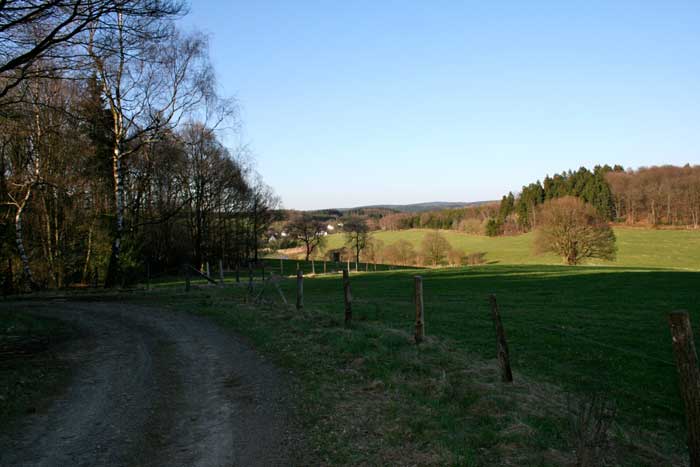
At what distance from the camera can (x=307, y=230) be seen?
79188mm

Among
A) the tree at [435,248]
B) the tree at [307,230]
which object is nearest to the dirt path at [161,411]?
the tree at [307,230]

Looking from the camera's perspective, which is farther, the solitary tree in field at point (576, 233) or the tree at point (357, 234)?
the tree at point (357, 234)

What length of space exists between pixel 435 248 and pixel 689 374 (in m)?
75.2

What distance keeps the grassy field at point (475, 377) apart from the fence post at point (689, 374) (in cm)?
82

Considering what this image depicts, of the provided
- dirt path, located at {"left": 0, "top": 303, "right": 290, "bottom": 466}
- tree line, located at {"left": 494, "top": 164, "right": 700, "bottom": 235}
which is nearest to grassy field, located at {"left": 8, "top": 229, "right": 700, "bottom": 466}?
dirt path, located at {"left": 0, "top": 303, "right": 290, "bottom": 466}

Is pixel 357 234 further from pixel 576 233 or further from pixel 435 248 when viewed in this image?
pixel 576 233

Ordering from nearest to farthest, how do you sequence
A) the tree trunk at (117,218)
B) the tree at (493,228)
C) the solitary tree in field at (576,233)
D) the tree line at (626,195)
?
the tree trunk at (117,218), the solitary tree in field at (576,233), the tree line at (626,195), the tree at (493,228)

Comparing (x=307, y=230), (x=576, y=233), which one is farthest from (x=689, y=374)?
(x=307, y=230)

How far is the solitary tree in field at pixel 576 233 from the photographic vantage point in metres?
60.7

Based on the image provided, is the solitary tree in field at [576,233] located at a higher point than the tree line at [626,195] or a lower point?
lower

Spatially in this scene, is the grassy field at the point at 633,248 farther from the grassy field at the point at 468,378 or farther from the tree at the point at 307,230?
the grassy field at the point at 468,378

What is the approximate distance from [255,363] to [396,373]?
9.80 feet

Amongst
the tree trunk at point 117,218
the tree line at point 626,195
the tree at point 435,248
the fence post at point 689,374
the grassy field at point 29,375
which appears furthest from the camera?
the tree line at point 626,195

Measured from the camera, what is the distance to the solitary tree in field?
60.7 meters
